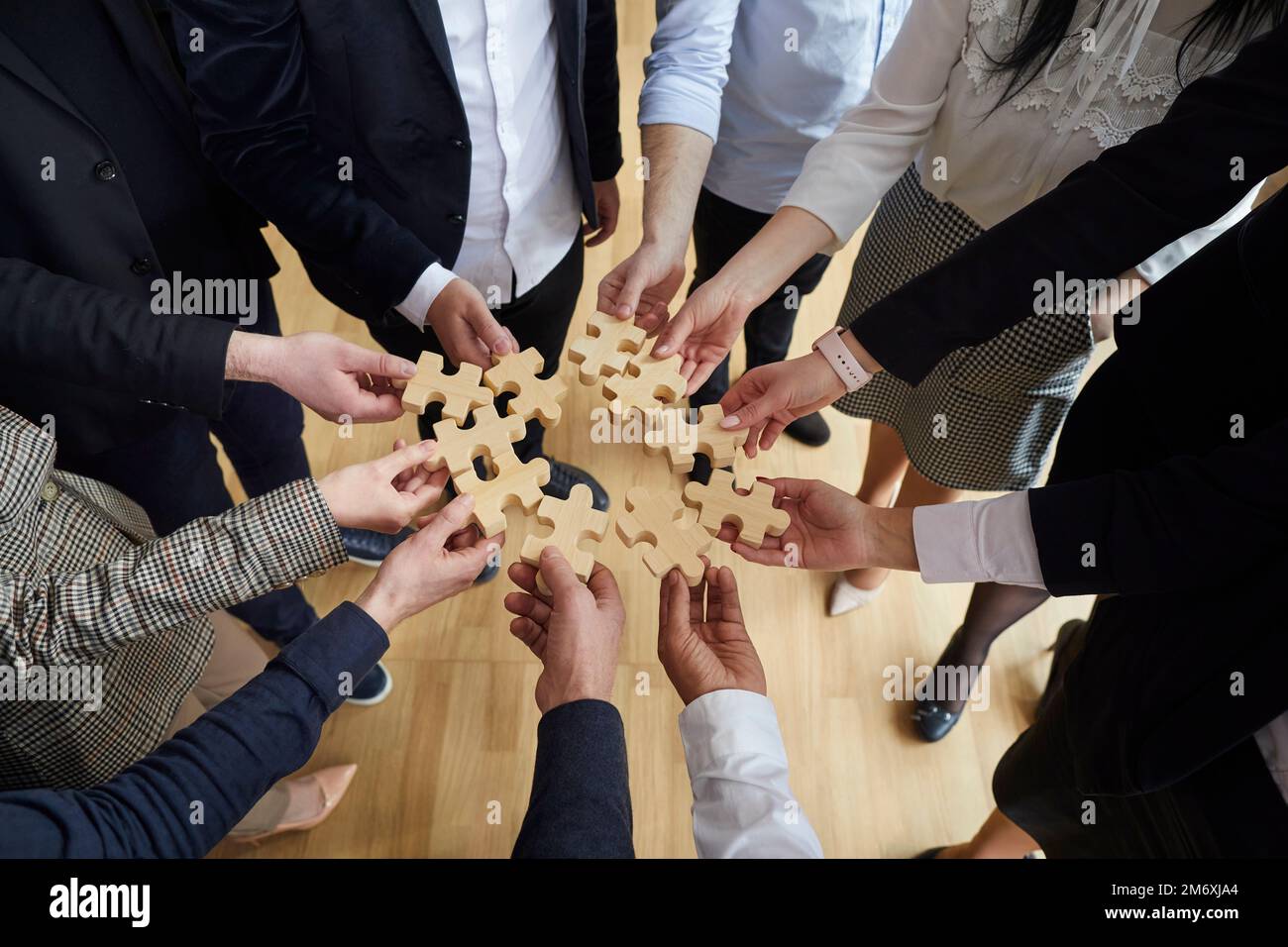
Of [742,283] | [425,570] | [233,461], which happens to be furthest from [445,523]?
[233,461]

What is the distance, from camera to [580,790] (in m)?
1.00

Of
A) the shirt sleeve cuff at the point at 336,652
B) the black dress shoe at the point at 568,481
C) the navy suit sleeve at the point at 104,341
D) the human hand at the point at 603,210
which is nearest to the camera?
the shirt sleeve cuff at the point at 336,652

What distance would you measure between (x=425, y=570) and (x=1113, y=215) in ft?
3.61

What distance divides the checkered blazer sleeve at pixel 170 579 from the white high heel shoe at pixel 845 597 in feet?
4.60

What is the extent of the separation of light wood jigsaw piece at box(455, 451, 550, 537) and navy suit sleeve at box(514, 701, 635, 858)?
316 mm

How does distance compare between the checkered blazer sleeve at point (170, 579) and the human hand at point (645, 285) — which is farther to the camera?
the human hand at point (645, 285)

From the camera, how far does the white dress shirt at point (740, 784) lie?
1.00 metres

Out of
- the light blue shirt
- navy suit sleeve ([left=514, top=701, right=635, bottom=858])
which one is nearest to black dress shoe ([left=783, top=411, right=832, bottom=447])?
the light blue shirt

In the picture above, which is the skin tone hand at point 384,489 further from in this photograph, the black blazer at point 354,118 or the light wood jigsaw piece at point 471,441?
the black blazer at point 354,118

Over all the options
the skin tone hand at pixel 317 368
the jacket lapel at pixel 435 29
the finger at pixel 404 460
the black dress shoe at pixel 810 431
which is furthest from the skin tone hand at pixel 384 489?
the black dress shoe at pixel 810 431

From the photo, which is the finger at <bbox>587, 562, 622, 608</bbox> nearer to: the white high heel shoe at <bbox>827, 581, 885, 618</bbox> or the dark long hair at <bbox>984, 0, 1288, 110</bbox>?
the dark long hair at <bbox>984, 0, 1288, 110</bbox>

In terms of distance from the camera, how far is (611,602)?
125 centimetres

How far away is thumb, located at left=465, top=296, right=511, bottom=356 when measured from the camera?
1398 mm

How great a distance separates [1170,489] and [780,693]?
1.23 m
